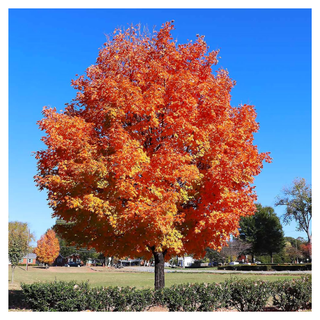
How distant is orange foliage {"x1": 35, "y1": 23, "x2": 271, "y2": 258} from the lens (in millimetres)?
13031

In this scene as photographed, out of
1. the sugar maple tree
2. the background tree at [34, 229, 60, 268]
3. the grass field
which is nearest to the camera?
the sugar maple tree

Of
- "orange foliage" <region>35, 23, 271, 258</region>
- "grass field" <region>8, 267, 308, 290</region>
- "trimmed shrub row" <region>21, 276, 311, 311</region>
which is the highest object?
"orange foliage" <region>35, 23, 271, 258</region>

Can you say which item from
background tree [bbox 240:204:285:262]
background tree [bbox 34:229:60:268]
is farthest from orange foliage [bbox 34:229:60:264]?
background tree [bbox 240:204:285:262]

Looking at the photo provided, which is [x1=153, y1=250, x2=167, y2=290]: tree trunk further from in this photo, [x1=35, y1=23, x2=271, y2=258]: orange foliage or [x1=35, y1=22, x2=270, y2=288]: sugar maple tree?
[x1=35, y1=23, x2=271, y2=258]: orange foliage

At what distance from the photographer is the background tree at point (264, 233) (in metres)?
82.5

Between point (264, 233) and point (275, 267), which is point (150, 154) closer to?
point (275, 267)

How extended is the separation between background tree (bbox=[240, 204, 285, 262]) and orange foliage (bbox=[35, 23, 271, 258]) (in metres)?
70.4

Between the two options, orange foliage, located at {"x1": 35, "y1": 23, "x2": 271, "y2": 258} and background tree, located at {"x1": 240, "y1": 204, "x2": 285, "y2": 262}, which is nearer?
orange foliage, located at {"x1": 35, "y1": 23, "x2": 271, "y2": 258}

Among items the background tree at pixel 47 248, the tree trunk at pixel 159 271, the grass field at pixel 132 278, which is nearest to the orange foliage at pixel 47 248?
the background tree at pixel 47 248

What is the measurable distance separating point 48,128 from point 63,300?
6.71m

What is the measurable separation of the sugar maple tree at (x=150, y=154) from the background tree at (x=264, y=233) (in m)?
70.2

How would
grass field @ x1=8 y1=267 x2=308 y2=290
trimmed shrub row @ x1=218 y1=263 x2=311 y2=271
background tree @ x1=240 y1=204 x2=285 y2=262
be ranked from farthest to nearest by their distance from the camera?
background tree @ x1=240 y1=204 x2=285 y2=262 < trimmed shrub row @ x1=218 y1=263 x2=311 y2=271 < grass field @ x1=8 y1=267 x2=308 y2=290

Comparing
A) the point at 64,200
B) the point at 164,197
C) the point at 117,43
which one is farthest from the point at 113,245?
the point at 117,43

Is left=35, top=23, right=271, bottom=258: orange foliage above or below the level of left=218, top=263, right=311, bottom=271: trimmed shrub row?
above
